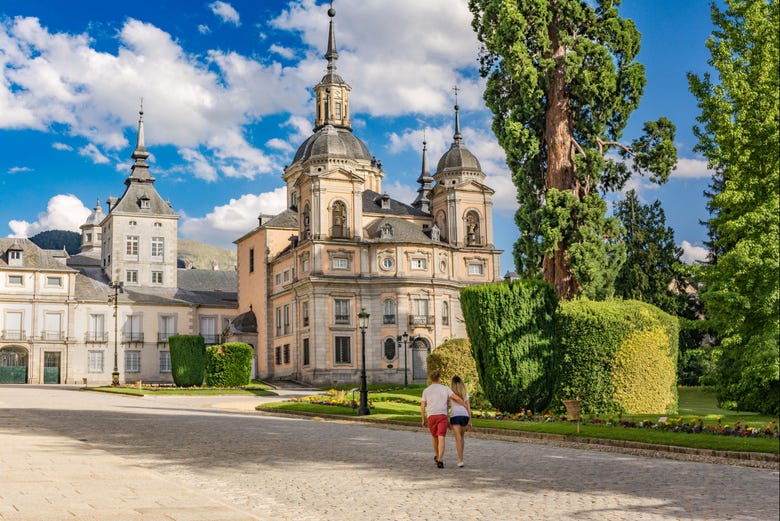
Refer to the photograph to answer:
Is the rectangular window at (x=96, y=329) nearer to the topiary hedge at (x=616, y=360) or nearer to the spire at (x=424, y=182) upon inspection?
the spire at (x=424, y=182)

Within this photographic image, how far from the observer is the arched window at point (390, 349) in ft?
216

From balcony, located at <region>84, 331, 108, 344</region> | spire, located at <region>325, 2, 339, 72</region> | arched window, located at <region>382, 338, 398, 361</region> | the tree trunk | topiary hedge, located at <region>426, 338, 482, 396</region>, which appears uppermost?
spire, located at <region>325, 2, 339, 72</region>

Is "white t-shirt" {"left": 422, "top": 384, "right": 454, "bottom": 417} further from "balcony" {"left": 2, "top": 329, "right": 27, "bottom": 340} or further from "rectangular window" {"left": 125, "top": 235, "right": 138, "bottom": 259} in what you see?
"rectangular window" {"left": 125, "top": 235, "right": 138, "bottom": 259}

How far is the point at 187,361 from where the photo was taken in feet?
188

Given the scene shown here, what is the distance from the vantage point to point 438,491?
1238 cm

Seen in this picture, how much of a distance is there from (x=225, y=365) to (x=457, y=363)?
2416 centimetres

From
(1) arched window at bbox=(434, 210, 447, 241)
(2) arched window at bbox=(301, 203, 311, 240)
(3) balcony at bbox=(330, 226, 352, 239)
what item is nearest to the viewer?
(3) balcony at bbox=(330, 226, 352, 239)

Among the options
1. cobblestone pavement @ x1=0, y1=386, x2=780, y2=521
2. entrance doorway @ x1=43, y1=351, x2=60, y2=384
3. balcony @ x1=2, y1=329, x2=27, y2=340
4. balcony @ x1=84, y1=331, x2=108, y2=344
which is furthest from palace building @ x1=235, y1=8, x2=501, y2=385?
cobblestone pavement @ x1=0, y1=386, x2=780, y2=521

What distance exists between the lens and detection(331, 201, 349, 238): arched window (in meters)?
68.1

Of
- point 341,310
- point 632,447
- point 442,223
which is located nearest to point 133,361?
point 341,310

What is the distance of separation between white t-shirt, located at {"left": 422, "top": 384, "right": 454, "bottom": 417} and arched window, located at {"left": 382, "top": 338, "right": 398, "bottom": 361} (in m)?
50.4

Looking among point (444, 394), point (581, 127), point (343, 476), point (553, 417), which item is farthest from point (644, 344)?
point (343, 476)

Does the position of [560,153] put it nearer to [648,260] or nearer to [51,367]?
[648,260]

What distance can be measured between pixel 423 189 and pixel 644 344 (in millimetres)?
65588
